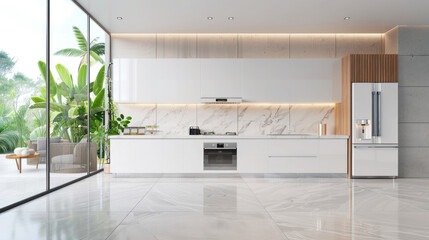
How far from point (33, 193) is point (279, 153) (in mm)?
3928

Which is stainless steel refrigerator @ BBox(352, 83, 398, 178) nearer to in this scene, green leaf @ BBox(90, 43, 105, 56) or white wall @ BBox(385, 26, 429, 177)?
white wall @ BBox(385, 26, 429, 177)

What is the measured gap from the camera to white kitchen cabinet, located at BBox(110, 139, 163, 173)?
5742mm

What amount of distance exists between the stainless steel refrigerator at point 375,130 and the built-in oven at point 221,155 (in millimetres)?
2161

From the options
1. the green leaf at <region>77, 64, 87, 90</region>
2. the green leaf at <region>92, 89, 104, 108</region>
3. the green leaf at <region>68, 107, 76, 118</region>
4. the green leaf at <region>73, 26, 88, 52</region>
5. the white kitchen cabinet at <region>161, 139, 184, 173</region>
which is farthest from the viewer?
the green leaf at <region>92, 89, 104, 108</region>

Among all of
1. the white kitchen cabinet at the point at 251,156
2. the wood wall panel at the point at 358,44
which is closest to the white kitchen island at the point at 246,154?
the white kitchen cabinet at the point at 251,156

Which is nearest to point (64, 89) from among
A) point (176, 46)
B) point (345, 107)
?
point (176, 46)

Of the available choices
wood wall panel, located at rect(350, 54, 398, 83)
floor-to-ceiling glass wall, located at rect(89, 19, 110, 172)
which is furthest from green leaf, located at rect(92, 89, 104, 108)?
wood wall panel, located at rect(350, 54, 398, 83)

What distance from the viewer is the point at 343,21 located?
5.66m

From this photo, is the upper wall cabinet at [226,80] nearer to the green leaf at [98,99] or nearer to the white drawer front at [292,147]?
the green leaf at [98,99]

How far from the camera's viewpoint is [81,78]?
17.5 feet

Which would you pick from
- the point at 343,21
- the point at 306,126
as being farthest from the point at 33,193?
the point at 343,21

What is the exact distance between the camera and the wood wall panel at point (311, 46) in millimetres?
6398

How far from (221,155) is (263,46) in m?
2.40

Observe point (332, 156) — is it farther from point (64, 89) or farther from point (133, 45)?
point (64, 89)
